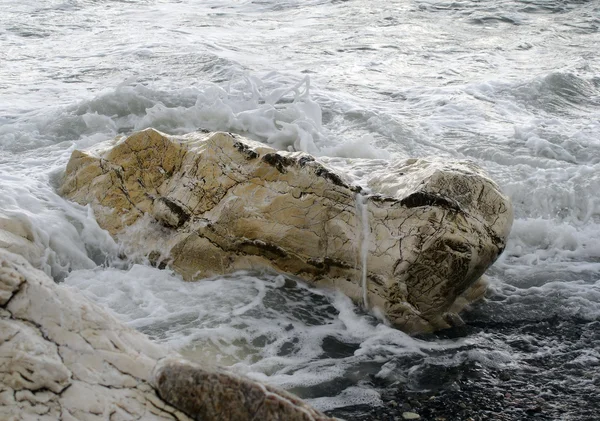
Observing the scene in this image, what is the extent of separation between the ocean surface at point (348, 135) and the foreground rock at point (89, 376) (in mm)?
1080

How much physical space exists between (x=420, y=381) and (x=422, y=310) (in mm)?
553

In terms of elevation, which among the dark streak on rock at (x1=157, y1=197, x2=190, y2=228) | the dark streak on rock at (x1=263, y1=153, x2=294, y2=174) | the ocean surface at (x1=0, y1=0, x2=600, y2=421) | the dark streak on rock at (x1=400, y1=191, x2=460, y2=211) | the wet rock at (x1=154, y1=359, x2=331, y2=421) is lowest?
the ocean surface at (x1=0, y1=0, x2=600, y2=421)

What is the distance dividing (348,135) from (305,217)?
2.88 m

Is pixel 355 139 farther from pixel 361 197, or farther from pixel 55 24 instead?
pixel 55 24

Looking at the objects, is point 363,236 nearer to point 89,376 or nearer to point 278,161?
point 278,161

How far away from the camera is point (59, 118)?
24.6 ft

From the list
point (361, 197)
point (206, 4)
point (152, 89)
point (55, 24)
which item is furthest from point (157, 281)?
point (206, 4)

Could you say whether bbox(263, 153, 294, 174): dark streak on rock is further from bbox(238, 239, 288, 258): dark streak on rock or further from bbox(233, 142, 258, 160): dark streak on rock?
bbox(238, 239, 288, 258): dark streak on rock

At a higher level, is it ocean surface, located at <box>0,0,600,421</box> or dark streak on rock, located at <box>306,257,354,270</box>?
dark streak on rock, located at <box>306,257,354,270</box>

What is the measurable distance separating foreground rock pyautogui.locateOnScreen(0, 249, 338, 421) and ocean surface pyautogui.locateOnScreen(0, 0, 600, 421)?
108 cm

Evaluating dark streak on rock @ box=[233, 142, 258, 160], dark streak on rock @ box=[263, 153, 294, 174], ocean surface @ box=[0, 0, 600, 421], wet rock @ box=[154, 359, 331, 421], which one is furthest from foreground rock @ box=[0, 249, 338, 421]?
dark streak on rock @ box=[233, 142, 258, 160]

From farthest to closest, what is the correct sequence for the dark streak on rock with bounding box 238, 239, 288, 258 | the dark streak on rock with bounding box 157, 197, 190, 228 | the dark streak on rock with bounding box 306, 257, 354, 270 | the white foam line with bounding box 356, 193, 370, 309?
the dark streak on rock with bounding box 157, 197, 190, 228, the dark streak on rock with bounding box 238, 239, 288, 258, the dark streak on rock with bounding box 306, 257, 354, 270, the white foam line with bounding box 356, 193, 370, 309

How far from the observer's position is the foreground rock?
242 cm

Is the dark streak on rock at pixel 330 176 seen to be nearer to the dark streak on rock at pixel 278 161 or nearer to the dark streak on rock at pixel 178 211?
the dark streak on rock at pixel 278 161
